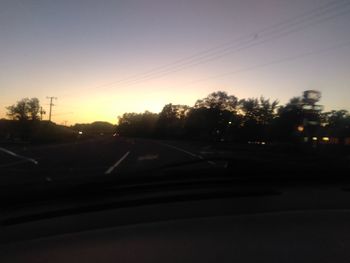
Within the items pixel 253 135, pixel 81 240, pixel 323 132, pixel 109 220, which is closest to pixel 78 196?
pixel 109 220

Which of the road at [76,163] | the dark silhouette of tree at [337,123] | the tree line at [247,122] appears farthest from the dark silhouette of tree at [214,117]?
the road at [76,163]

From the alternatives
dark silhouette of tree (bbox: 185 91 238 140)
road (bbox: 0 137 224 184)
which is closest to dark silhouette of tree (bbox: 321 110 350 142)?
dark silhouette of tree (bbox: 185 91 238 140)

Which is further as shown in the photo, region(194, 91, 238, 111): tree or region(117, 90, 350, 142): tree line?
region(194, 91, 238, 111): tree

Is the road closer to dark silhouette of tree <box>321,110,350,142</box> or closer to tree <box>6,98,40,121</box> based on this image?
dark silhouette of tree <box>321,110,350,142</box>

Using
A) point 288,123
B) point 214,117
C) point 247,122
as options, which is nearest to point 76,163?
point 288,123

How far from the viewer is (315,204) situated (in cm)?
236

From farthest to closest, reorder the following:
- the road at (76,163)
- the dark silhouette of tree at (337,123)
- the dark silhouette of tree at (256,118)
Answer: the dark silhouette of tree at (256,118)
the dark silhouette of tree at (337,123)
the road at (76,163)

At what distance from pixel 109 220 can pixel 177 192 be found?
439 millimetres

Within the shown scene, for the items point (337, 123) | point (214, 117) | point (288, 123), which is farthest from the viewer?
point (214, 117)

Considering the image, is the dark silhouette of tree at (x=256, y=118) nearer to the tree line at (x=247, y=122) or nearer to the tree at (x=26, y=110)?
the tree line at (x=247, y=122)

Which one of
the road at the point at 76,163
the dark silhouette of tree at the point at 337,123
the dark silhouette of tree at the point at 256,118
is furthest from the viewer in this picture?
the dark silhouette of tree at the point at 256,118

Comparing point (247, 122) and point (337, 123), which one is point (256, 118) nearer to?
point (247, 122)

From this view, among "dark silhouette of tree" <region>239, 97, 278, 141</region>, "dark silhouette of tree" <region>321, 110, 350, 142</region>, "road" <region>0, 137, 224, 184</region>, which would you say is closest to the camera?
"road" <region>0, 137, 224, 184</region>

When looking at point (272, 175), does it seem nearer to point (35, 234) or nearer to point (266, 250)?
point (266, 250)
